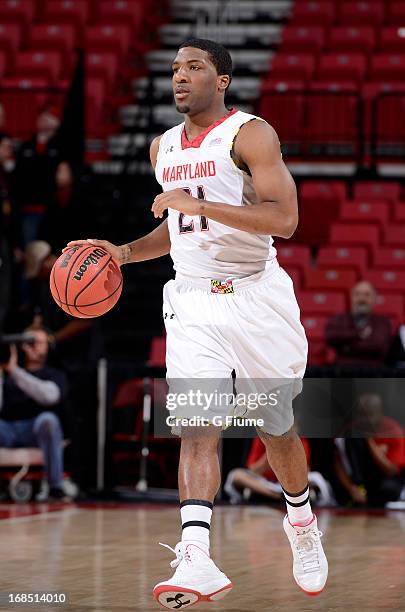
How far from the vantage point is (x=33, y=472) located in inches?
426

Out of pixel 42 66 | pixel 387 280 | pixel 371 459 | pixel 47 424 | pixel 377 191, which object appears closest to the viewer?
pixel 371 459

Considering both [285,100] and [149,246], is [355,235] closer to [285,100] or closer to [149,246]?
[285,100]

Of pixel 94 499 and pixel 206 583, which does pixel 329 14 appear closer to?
pixel 94 499

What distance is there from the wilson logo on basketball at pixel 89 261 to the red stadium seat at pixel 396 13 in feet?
41.3

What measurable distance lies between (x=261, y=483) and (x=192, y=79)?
17.9 feet

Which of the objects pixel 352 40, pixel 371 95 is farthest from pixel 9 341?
pixel 352 40

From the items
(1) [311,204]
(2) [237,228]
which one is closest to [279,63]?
(1) [311,204]

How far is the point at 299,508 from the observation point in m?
5.79

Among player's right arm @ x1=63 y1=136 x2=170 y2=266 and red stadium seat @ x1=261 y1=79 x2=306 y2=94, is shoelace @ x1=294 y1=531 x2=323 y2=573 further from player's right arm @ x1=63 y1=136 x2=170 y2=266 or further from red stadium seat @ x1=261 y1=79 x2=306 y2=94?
red stadium seat @ x1=261 y1=79 x2=306 y2=94

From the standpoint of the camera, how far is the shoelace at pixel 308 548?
571 centimetres

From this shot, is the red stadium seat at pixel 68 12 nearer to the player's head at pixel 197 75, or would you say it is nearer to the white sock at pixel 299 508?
the player's head at pixel 197 75

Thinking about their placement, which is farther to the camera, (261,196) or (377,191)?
(377,191)

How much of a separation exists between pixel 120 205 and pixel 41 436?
449cm

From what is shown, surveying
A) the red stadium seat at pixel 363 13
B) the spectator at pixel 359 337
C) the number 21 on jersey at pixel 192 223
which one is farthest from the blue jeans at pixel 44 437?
the red stadium seat at pixel 363 13
